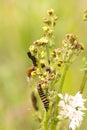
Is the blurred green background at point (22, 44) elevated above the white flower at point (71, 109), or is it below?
above

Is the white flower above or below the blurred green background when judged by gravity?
below

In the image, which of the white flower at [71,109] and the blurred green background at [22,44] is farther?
the blurred green background at [22,44]

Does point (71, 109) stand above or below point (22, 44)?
below

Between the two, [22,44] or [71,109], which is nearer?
[71,109]

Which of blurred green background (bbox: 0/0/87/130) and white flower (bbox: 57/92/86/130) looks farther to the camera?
blurred green background (bbox: 0/0/87/130)
